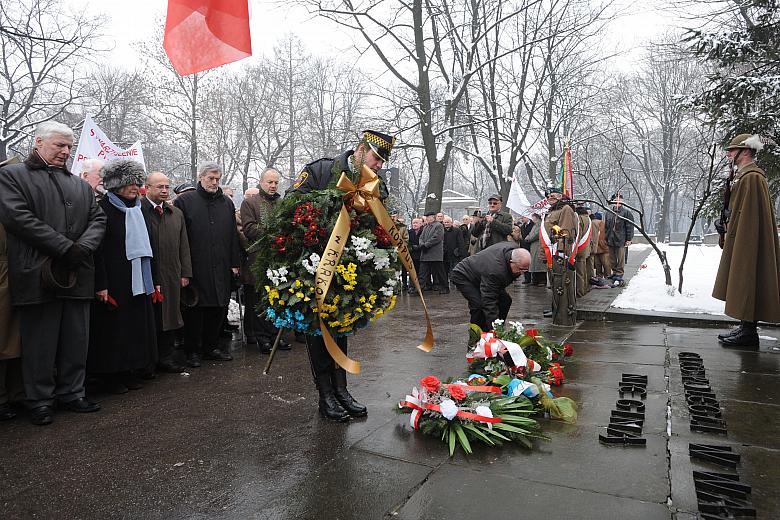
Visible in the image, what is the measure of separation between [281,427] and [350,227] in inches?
58.9

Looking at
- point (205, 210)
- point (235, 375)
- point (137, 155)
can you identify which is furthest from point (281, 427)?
point (137, 155)

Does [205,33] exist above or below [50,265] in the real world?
above

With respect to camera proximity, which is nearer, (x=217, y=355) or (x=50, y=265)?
(x=50, y=265)

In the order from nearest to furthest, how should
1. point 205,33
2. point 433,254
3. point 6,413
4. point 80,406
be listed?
point 205,33 < point 6,413 < point 80,406 < point 433,254

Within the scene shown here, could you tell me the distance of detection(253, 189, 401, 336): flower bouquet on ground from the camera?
394 centimetres

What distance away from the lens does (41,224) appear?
14.3ft

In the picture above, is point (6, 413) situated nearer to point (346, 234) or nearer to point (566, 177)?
point (346, 234)

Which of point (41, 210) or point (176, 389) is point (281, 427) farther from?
point (41, 210)

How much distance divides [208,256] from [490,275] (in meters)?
3.04

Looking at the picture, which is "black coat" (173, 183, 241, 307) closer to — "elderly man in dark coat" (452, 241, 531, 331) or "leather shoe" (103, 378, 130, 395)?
"leather shoe" (103, 378, 130, 395)

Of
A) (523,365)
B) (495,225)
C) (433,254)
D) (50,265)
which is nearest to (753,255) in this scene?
(523,365)

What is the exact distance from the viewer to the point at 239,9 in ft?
11.2

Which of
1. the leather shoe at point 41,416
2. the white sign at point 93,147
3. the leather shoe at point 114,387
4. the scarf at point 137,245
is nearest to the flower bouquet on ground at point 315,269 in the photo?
the scarf at point 137,245

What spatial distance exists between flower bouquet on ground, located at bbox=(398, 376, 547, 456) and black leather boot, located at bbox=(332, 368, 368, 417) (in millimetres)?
339
